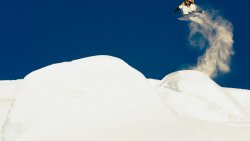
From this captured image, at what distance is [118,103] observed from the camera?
1962 cm

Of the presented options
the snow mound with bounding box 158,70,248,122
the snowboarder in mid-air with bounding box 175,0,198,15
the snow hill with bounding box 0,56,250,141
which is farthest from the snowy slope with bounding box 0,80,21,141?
the snowboarder in mid-air with bounding box 175,0,198,15

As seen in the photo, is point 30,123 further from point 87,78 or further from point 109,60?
point 109,60

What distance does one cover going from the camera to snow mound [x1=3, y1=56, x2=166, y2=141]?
663 inches

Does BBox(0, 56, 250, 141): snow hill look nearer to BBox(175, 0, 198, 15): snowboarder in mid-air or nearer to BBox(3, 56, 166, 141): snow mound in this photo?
BBox(3, 56, 166, 141): snow mound

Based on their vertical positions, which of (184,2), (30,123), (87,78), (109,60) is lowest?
(30,123)

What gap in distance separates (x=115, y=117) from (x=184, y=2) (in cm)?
1636

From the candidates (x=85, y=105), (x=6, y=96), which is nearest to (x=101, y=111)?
(x=85, y=105)

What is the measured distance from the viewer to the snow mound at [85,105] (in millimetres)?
16828

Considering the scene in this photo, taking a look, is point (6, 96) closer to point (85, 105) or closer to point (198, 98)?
point (198, 98)

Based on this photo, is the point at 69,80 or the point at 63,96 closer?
the point at 63,96

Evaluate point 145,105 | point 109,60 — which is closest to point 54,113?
point 145,105

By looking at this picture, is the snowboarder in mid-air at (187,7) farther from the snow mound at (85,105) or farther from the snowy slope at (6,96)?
the snowy slope at (6,96)

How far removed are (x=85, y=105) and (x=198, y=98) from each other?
1061 cm

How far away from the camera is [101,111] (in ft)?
61.2
